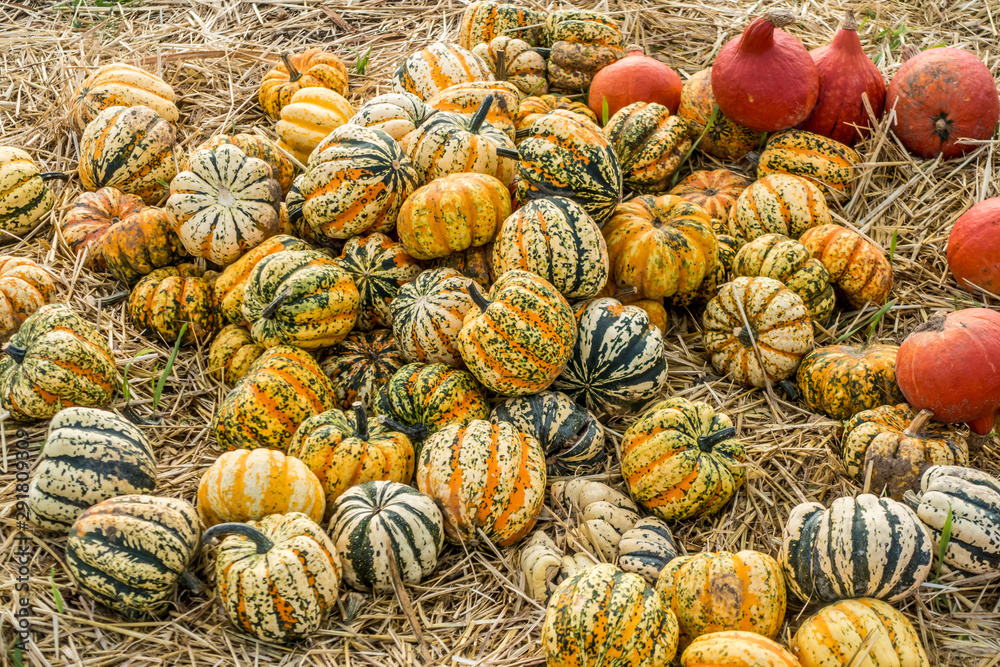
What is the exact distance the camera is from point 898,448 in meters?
3.16

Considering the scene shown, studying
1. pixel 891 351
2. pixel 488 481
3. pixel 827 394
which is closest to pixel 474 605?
pixel 488 481

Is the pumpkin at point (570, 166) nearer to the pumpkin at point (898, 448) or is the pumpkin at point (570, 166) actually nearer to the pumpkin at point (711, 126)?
the pumpkin at point (711, 126)

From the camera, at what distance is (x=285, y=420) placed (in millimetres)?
3502

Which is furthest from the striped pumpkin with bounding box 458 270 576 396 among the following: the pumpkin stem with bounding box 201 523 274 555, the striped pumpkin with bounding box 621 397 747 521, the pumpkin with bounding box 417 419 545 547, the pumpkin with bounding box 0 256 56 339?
the pumpkin with bounding box 0 256 56 339

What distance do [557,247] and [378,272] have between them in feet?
3.05

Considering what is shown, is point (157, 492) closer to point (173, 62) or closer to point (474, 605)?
point (474, 605)

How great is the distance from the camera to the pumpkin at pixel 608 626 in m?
2.52

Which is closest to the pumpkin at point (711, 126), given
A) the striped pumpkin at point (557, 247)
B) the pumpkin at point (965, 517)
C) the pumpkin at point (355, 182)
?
the striped pumpkin at point (557, 247)

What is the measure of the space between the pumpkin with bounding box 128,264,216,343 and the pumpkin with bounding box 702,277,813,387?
102 inches

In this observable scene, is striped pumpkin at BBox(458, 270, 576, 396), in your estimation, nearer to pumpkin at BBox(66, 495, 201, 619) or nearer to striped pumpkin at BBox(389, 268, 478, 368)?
striped pumpkin at BBox(389, 268, 478, 368)

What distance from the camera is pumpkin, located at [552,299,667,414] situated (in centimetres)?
357

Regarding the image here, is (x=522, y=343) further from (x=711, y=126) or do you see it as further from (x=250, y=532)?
(x=711, y=126)

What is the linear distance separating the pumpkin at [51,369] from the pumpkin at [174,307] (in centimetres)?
39

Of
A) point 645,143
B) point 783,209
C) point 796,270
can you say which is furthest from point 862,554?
point 645,143
